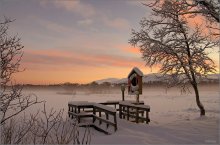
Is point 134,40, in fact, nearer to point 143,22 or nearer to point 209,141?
point 143,22

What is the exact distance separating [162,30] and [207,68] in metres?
3.58

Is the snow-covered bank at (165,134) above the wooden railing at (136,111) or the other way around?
the other way around

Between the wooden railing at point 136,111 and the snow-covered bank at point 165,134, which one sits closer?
the snow-covered bank at point 165,134

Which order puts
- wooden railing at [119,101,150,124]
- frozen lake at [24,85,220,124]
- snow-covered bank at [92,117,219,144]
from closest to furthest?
1. snow-covered bank at [92,117,219,144]
2. wooden railing at [119,101,150,124]
3. frozen lake at [24,85,220,124]

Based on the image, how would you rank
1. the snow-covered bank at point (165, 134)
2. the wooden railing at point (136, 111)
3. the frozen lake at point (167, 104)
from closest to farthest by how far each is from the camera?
the snow-covered bank at point (165, 134), the wooden railing at point (136, 111), the frozen lake at point (167, 104)

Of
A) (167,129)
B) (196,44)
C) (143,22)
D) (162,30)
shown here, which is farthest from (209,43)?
(167,129)

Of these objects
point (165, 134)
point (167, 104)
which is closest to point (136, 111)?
point (165, 134)

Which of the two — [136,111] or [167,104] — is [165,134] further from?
[167,104]

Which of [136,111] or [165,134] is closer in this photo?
[165,134]

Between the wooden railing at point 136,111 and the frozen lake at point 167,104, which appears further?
the frozen lake at point 167,104

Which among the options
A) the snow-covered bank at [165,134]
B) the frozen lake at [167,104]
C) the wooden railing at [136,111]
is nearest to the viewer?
the snow-covered bank at [165,134]

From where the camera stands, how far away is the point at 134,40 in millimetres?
19750

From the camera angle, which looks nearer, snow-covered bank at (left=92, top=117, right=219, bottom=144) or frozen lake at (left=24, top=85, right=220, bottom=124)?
snow-covered bank at (left=92, top=117, right=219, bottom=144)

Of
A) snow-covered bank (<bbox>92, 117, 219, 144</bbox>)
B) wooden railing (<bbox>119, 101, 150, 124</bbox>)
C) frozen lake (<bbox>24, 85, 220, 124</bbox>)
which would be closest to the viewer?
snow-covered bank (<bbox>92, 117, 219, 144</bbox>)
